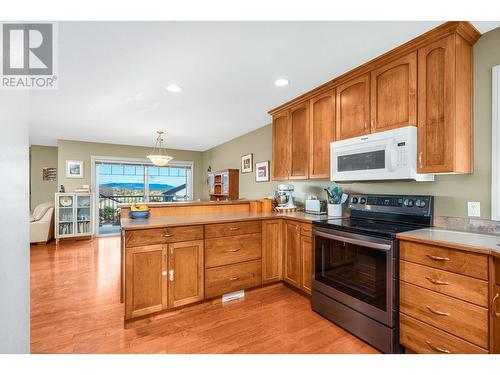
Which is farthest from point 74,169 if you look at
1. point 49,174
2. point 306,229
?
point 306,229

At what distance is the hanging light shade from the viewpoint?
15.1 ft

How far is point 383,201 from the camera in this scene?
2188mm

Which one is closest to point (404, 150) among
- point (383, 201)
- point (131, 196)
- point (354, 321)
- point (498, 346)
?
point (383, 201)

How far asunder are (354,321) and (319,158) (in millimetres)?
1622

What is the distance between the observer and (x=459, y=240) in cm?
142

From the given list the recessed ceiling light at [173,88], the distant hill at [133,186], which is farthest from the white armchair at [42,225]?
the recessed ceiling light at [173,88]

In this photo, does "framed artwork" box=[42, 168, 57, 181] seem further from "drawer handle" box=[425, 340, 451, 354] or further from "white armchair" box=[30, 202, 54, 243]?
"drawer handle" box=[425, 340, 451, 354]

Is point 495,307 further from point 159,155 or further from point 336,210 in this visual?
point 159,155

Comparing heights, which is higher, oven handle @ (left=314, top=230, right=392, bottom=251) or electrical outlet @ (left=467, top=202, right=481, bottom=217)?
electrical outlet @ (left=467, top=202, right=481, bottom=217)

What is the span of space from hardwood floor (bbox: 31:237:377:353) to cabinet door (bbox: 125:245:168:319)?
145mm

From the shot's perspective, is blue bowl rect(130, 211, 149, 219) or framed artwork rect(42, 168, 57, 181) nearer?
blue bowl rect(130, 211, 149, 219)

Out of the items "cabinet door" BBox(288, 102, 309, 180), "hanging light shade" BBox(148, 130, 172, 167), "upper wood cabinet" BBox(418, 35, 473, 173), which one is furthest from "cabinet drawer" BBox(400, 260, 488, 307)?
"hanging light shade" BBox(148, 130, 172, 167)

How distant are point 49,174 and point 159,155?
3428 millimetres

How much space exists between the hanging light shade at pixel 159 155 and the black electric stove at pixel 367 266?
353 cm
